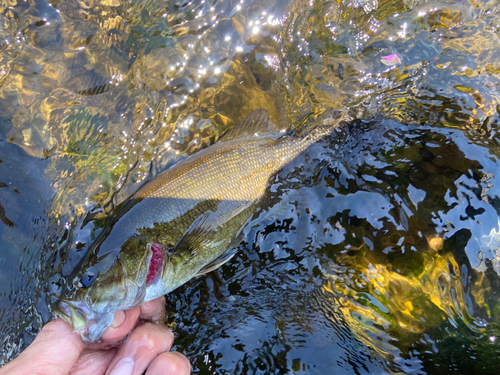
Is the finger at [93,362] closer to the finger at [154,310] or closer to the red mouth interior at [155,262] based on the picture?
the finger at [154,310]

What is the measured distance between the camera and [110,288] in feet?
8.17

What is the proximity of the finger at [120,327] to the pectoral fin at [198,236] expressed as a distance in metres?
0.62

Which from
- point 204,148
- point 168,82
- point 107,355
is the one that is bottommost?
point 107,355

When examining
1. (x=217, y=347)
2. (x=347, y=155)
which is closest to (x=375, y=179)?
(x=347, y=155)

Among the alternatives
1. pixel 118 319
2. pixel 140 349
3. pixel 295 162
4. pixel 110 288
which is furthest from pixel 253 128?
pixel 140 349

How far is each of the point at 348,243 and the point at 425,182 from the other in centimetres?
103

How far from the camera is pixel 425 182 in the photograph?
3316 millimetres

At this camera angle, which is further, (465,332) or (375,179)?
(375,179)

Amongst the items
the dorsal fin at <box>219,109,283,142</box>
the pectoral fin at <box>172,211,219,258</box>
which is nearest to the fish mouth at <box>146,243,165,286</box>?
the pectoral fin at <box>172,211,219,258</box>

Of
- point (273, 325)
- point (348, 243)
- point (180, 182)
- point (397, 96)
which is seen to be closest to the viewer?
point (180, 182)

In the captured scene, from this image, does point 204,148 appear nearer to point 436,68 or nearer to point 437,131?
point 437,131

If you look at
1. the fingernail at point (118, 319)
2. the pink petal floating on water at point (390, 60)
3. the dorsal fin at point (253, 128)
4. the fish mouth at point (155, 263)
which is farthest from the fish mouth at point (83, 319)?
the pink petal floating on water at point (390, 60)

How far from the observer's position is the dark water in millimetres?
3012

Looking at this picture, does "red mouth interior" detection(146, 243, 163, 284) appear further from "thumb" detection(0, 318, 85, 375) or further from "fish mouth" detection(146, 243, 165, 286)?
"thumb" detection(0, 318, 85, 375)
